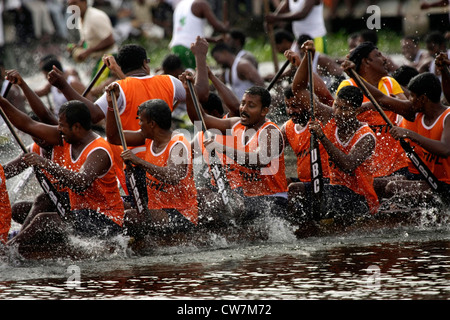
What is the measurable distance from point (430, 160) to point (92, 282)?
3182 mm

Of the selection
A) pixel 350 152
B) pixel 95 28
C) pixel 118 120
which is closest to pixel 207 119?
pixel 118 120

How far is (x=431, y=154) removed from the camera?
26.2 ft

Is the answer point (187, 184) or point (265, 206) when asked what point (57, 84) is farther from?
point (265, 206)

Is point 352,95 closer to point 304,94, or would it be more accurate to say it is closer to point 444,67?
point 304,94

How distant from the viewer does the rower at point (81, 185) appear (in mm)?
7004

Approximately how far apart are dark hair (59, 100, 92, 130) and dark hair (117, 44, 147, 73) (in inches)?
43.4

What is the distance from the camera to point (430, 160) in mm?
8016

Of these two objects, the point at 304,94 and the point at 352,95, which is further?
the point at 304,94

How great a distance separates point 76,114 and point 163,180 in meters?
0.83

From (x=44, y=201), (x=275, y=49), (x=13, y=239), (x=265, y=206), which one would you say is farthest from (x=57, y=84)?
(x=275, y=49)

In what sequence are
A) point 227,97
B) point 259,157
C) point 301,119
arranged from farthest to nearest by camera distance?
point 227,97, point 301,119, point 259,157

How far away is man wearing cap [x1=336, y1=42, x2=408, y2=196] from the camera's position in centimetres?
829

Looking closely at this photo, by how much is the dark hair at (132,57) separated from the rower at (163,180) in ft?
3.31

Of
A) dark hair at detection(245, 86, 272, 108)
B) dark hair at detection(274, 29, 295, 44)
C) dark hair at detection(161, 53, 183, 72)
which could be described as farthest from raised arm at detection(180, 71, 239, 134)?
dark hair at detection(274, 29, 295, 44)
